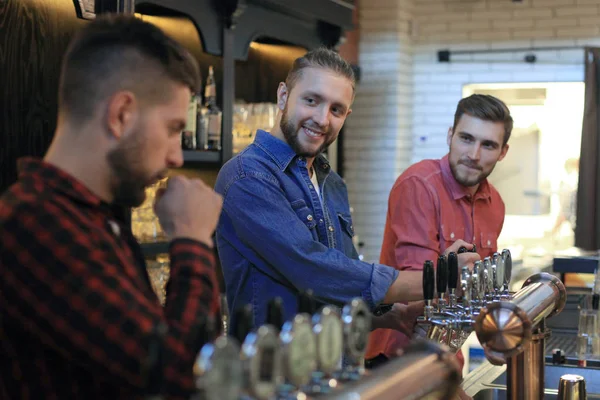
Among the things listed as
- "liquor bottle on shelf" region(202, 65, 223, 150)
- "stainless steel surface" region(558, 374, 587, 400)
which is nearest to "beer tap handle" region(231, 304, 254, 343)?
"stainless steel surface" region(558, 374, 587, 400)

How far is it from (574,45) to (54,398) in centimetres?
636

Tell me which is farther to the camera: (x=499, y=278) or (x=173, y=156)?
(x=499, y=278)

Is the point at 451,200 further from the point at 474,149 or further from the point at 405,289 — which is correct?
the point at 405,289

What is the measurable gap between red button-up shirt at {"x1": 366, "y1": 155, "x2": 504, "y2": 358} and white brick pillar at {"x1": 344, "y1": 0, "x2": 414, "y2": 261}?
3.61 metres

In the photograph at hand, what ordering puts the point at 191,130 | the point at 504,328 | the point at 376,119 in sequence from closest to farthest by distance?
the point at 504,328, the point at 191,130, the point at 376,119

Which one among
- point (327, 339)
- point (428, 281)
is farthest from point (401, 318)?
point (327, 339)

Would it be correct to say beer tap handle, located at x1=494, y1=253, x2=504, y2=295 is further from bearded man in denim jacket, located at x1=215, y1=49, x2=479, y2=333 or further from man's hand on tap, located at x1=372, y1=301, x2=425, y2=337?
man's hand on tap, located at x1=372, y1=301, x2=425, y2=337

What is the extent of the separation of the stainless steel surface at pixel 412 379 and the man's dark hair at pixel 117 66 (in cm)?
47

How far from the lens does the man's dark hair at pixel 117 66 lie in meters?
1.25

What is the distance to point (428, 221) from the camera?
10.1ft

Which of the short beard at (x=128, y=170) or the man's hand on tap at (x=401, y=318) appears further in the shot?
the man's hand on tap at (x=401, y=318)

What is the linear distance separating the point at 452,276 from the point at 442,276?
0.03 m

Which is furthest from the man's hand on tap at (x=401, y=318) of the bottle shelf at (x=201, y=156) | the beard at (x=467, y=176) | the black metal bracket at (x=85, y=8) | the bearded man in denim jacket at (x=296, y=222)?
the bottle shelf at (x=201, y=156)

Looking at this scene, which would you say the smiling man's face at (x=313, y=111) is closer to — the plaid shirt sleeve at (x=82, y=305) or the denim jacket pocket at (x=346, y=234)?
the denim jacket pocket at (x=346, y=234)
